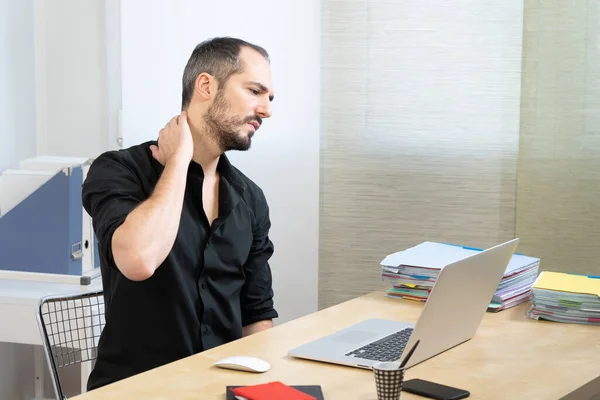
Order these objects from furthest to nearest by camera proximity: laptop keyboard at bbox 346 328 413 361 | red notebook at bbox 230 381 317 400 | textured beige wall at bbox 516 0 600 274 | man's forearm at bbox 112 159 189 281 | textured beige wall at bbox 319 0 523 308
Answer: textured beige wall at bbox 319 0 523 308 → textured beige wall at bbox 516 0 600 274 → man's forearm at bbox 112 159 189 281 → laptop keyboard at bbox 346 328 413 361 → red notebook at bbox 230 381 317 400

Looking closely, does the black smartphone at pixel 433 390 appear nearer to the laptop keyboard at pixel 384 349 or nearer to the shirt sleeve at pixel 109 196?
the laptop keyboard at pixel 384 349

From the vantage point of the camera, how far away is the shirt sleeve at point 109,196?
2162mm

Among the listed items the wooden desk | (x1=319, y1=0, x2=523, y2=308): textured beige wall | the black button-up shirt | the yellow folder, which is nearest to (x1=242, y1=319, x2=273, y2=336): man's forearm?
the black button-up shirt

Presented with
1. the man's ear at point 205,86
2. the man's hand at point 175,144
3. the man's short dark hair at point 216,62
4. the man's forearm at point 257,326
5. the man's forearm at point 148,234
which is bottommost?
the man's forearm at point 257,326

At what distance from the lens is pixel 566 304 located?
7.91 ft

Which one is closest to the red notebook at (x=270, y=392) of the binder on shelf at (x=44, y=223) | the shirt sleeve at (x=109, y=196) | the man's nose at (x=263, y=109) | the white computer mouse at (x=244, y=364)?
the white computer mouse at (x=244, y=364)

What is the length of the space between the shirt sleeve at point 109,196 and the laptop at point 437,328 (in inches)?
19.8

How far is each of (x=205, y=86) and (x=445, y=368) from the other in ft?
3.13

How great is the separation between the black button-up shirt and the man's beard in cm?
10

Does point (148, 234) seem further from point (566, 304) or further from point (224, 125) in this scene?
point (566, 304)

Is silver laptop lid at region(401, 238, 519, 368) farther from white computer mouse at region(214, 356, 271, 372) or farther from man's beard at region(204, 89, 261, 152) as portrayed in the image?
man's beard at region(204, 89, 261, 152)

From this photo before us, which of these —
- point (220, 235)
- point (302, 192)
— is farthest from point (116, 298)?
point (302, 192)

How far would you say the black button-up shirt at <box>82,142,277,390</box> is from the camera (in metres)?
2.26

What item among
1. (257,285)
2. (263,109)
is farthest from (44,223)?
(263,109)
